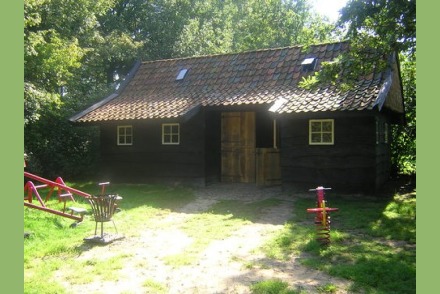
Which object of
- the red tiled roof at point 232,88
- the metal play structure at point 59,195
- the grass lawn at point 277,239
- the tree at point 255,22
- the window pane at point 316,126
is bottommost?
the grass lawn at point 277,239

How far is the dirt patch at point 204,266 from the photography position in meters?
5.35

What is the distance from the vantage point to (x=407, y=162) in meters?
18.3

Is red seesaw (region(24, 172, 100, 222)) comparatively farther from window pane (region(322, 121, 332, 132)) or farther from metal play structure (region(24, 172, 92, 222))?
window pane (region(322, 121, 332, 132))

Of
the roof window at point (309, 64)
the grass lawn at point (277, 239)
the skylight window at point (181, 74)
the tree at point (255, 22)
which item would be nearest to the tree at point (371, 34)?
the grass lawn at point (277, 239)

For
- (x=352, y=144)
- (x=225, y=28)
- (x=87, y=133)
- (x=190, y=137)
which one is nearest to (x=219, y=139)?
(x=190, y=137)

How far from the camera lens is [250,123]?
46.2ft

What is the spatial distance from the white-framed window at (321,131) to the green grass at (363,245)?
6.44 feet

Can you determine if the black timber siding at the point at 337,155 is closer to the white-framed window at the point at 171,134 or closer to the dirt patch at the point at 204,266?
the dirt patch at the point at 204,266

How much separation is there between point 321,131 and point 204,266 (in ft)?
22.5

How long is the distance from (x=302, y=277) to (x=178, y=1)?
2611 centimetres

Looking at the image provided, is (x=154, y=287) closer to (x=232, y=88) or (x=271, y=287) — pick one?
(x=271, y=287)

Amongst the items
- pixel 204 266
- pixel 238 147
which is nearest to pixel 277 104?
pixel 238 147

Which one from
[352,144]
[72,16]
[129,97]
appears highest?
[72,16]

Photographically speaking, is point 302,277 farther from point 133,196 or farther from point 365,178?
point 133,196
